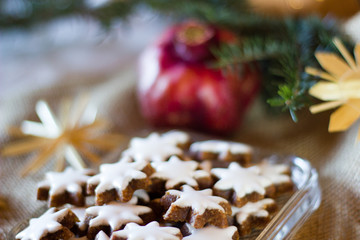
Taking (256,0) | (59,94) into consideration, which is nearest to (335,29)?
(256,0)

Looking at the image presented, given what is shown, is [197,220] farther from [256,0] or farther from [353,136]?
[256,0]

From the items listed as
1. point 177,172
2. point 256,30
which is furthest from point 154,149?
point 256,30

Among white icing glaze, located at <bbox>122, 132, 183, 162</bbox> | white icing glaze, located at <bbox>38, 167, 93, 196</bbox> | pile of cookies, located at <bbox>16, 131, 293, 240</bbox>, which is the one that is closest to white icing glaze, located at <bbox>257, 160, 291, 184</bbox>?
pile of cookies, located at <bbox>16, 131, 293, 240</bbox>

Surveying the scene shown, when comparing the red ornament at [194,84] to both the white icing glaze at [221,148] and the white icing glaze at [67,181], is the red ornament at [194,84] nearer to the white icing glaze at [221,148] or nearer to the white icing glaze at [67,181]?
the white icing glaze at [221,148]

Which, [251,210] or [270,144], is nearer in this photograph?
[251,210]

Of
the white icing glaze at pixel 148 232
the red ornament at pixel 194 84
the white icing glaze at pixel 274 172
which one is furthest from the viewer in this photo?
the red ornament at pixel 194 84

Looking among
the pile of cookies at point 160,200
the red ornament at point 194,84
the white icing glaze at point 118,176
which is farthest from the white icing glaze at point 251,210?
the red ornament at point 194,84

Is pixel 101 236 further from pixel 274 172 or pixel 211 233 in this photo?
pixel 274 172
